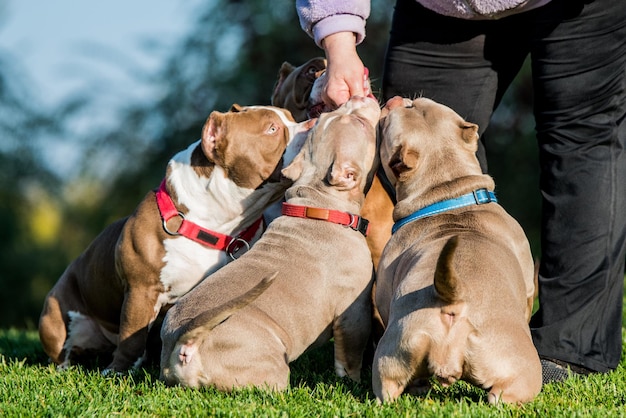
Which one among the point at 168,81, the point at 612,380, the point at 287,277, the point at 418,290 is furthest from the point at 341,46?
the point at 168,81

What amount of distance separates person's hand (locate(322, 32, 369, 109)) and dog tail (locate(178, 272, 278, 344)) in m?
1.52

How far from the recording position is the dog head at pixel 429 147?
15.5 feet

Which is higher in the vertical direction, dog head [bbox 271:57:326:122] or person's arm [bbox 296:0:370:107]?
person's arm [bbox 296:0:370:107]

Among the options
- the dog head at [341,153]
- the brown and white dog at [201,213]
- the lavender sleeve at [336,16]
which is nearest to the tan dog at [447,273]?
the dog head at [341,153]

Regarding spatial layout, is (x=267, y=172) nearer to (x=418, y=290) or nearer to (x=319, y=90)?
(x=319, y=90)

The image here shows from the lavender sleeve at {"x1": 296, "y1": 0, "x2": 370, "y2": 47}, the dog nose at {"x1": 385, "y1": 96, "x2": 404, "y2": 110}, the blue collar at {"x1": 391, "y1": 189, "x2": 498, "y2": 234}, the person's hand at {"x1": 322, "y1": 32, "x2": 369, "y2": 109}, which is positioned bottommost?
the blue collar at {"x1": 391, "y1": 189, "x2": 498, "y2": 234}

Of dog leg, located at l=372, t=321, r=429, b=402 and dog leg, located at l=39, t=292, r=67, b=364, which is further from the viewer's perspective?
dog leg, located at l=39, t=292, r=67, b=364

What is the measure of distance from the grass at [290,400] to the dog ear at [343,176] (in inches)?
43.2

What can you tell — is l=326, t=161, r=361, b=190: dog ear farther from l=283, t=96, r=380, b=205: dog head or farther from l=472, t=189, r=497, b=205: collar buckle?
l=472, t=189, r=497, b=205: collar buckle

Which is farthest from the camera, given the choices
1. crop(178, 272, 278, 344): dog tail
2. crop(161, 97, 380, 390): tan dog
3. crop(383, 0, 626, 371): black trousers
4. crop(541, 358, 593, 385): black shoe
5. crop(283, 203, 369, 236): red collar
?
crop(283, 203, 369, 236): red collar

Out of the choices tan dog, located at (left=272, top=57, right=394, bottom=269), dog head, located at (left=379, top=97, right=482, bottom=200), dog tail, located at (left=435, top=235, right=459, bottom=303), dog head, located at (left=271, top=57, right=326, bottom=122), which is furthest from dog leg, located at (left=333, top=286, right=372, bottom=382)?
dog head, located at (left=271, top=57, right=326, bottom=122)

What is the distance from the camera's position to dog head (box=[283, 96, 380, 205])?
500 cm

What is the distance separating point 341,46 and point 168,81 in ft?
46.6

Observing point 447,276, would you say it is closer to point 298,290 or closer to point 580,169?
point 298,290
